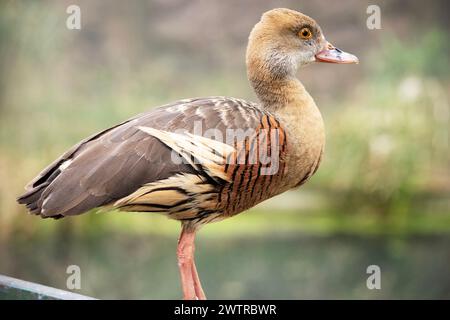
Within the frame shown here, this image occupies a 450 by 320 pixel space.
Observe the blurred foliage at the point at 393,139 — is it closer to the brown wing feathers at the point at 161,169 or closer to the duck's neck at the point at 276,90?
the duck's neck at the point at 276,90

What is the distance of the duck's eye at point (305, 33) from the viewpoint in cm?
270

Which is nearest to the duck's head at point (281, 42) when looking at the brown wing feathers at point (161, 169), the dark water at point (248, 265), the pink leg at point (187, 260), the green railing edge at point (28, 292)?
the brown wing feathers at point (161, 169)

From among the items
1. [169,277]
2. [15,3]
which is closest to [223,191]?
[169,277]

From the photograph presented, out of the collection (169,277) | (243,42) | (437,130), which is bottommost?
(169,277)

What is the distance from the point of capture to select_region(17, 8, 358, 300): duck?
7.63 feet

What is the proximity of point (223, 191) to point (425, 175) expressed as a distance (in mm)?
→ 3688

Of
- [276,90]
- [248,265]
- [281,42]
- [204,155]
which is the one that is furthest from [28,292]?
[248,265]

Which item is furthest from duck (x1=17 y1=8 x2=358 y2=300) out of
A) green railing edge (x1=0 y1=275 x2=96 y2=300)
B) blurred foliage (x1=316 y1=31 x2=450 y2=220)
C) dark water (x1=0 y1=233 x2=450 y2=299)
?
blurred foliage (x1=316 y1=31 x2=450 y2=220)

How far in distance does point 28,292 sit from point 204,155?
742 mm

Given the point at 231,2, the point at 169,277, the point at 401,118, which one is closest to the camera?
the point at 169,277

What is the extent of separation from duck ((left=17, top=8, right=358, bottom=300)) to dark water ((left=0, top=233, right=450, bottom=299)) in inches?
106

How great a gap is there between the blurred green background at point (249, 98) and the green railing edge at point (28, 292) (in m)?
2.72
